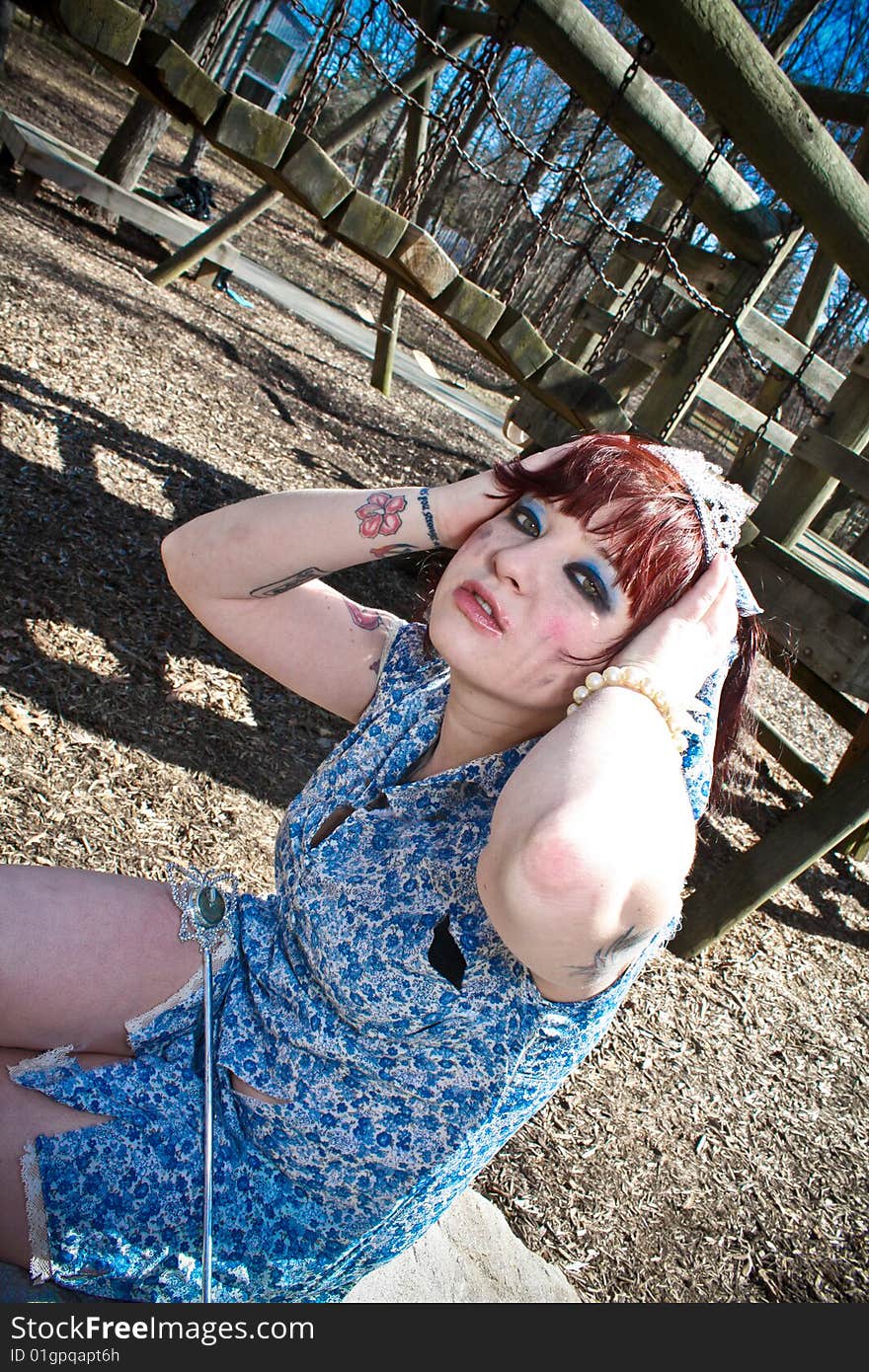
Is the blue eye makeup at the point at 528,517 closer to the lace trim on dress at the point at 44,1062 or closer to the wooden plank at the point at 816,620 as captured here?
the lace trim on dress at the point at 44,1062

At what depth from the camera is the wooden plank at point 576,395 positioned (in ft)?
11.4

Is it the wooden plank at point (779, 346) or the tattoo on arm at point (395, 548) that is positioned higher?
the wooden plank at point (779, 346)

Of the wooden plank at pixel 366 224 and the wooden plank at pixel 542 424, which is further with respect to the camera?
the wooden plank at pixel 542 424

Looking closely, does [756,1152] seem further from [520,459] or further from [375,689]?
[520,459]

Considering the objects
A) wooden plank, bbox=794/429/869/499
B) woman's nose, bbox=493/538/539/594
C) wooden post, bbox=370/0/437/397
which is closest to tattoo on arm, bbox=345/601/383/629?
woman's nose, bbox=493/538/539/594

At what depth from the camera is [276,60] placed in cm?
3319

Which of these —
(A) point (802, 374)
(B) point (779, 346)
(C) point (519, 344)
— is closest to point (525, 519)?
(C) point (519, 344)

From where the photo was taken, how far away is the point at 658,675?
1.22 m

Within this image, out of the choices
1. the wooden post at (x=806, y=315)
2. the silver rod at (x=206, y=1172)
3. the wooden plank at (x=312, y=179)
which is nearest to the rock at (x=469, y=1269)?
the silver rod at (x=206, y=1172)

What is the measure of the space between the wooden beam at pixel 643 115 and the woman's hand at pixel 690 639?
2075 millimetres

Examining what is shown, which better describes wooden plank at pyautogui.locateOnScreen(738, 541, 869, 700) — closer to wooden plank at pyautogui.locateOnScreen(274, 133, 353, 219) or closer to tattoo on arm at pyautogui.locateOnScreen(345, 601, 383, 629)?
wooden plank at pyautogui.locateOnScreen(274, 133, 353, 219)

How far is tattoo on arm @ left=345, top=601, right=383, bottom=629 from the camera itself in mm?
1826

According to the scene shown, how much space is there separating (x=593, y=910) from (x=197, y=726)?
2793 millimetres

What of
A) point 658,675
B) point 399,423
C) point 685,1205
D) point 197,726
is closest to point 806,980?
point 685,1205
